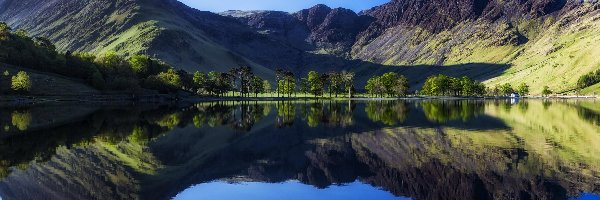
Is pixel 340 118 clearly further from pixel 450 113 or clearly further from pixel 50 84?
pixel 50 84

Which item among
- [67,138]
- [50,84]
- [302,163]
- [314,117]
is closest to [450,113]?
[314,117]

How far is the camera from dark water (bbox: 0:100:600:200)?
3303cm

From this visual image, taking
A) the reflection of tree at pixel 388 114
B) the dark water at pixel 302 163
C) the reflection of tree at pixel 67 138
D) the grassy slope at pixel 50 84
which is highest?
the grassy slope at pixel 50 84

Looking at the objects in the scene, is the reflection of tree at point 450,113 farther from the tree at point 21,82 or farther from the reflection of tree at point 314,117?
the tree at point 21,82

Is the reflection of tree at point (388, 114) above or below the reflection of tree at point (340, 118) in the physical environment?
above

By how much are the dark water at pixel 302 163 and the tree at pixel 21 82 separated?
10873 cm

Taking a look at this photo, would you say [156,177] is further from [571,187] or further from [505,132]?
[505,132]

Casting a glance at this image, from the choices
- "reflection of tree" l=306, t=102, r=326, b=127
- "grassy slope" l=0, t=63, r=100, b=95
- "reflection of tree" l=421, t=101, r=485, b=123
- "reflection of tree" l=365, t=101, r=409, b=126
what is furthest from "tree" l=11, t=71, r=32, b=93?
"reflection of tree" l=421, t=101, r=485, b=123

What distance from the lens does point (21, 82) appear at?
539 feet

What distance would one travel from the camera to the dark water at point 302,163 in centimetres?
3303

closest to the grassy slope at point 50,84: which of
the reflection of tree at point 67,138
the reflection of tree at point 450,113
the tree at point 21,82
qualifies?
the tree at point 21,82

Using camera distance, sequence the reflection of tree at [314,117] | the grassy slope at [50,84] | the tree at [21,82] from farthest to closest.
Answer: the grassy slope at [50,84] < the tree at [21,82] < the reflection of tree at [314,117]

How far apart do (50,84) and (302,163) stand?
167m

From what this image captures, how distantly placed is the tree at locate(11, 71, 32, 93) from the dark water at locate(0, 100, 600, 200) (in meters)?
109
